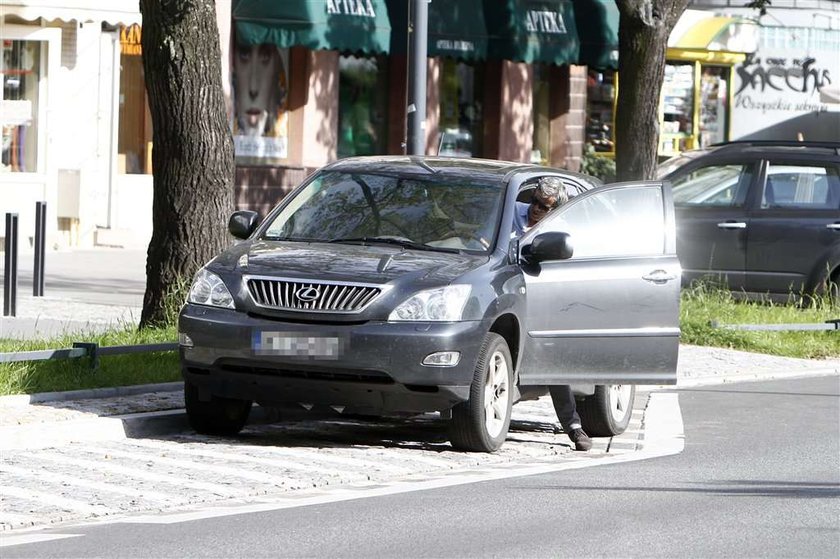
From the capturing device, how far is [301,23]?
24.5 metres

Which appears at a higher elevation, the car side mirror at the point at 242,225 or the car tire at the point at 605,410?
the car side mirror at the point at 242,225

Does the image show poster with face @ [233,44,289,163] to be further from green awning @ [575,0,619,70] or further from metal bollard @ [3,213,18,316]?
metal bollard @ [3,213,18,316]

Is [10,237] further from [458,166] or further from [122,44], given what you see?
[122,44]

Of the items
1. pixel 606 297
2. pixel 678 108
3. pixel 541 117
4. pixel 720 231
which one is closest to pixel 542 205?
pixel 606 297

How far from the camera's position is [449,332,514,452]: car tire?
9.95m

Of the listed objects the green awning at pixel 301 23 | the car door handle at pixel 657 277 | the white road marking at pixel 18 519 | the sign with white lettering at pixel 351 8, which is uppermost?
the sign with white lettering at pixel 351 8

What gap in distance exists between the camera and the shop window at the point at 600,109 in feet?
111

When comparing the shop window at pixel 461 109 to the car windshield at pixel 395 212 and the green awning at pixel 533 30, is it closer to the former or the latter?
the green awning at pixel 533 30

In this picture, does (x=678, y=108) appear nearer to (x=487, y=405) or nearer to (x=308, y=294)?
(x=487, y=405)

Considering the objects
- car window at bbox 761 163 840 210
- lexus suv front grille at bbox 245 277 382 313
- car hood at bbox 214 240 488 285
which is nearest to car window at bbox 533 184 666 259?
car hood at bbox 214 240 488 285

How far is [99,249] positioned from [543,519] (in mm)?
16608

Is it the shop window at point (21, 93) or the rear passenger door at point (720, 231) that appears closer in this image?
the rear passenger door at point (720, 231)

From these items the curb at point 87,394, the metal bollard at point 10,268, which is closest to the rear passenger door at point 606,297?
the curb at point 87,394

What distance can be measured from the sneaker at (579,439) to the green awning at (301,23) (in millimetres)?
14536
